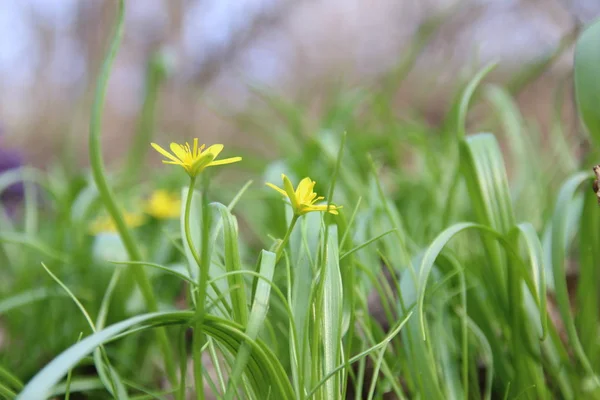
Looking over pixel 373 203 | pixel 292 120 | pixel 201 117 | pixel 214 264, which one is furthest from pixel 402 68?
pixel 201 117

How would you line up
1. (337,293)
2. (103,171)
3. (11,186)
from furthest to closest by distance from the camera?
(11,186)
(103,171)
(337,293)

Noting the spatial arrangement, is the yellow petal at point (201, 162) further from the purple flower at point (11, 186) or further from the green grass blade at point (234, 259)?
the purple flower at point (11, 186)

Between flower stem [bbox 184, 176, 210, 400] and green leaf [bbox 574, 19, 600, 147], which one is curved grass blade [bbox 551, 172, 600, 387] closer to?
green leaf [bbox 574, 19, 600, 147]

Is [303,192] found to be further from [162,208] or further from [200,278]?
[162,208]

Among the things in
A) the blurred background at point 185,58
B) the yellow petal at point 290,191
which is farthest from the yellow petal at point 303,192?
the blurred background at point 185,58

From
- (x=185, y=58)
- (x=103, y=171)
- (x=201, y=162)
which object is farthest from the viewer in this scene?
(x=185, y=58)

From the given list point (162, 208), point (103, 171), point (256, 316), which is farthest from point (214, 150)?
point (162, 208)

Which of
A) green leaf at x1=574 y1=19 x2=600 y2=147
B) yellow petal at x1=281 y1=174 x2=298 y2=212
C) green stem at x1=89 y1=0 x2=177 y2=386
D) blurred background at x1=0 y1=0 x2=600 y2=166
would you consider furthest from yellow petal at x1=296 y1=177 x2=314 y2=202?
blurred background at x1=0 y1=0 x2=600 y2=166

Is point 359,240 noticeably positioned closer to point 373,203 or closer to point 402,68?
point 373,203
